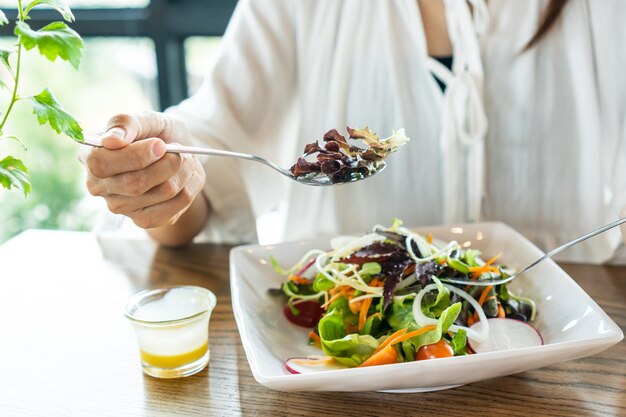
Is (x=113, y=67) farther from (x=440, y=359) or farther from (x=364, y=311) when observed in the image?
(x=440, y=359)

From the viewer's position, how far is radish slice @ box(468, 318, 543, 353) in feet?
3.36

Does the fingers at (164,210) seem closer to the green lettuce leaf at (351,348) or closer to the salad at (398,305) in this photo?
the salad at (398,305)

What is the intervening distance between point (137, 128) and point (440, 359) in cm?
61

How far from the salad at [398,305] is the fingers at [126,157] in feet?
1.16

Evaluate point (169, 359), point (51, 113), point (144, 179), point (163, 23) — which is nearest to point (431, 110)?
point (144, 179)

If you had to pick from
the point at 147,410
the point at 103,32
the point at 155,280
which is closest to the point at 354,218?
the point at 155,280

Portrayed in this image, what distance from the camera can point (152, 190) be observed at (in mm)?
1162

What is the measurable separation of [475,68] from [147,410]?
43.6 inches

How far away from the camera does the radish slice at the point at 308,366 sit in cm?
99

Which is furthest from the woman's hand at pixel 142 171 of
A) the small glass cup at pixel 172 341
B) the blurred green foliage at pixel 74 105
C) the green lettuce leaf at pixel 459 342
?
the blurred green foliage at pixel 74 105

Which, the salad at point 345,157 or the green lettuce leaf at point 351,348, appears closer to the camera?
the green lettuce leaf at point 351,348

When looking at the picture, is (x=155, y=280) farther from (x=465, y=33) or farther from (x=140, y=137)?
(x=465, y=33)

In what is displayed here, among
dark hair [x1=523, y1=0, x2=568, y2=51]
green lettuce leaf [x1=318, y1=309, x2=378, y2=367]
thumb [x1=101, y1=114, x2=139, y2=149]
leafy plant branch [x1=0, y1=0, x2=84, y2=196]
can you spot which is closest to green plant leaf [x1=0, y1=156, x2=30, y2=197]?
leafy plant branch [x1=0, y1=0, x2=84, y2=196]

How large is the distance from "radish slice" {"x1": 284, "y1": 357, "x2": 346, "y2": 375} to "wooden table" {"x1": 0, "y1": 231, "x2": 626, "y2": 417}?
39mm
